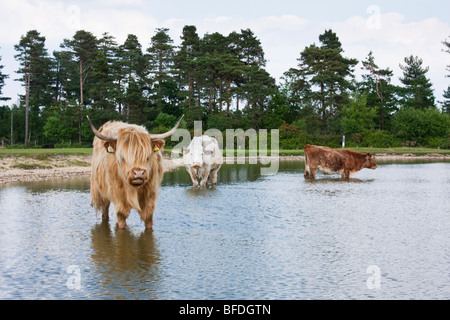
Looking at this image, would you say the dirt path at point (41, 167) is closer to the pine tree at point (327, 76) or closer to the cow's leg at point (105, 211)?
the cow's leg at point (105, 211)

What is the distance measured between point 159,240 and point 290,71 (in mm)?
61822

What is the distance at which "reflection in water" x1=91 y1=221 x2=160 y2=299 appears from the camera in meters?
6.00

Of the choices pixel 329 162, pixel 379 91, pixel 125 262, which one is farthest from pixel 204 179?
pixel 379 91

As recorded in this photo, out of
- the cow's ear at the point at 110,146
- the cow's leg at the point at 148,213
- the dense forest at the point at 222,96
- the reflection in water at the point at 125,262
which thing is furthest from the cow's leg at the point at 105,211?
the dense forest at the point at 222,96

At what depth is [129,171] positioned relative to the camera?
8062mm

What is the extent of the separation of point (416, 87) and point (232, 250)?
72480 mm

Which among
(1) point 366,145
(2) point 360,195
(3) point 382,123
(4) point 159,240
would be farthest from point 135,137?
(3) point 382,123

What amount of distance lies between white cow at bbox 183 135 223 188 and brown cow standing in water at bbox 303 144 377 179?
5.38m

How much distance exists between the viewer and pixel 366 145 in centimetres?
5822

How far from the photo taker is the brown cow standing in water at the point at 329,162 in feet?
71.7

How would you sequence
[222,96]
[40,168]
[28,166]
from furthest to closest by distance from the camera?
[222,96] < [40,168] < [28,166]

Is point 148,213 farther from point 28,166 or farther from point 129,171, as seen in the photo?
point 28,166

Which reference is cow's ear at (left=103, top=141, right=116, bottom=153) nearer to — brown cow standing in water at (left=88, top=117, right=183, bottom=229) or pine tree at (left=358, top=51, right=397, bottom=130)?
brown cow standing in water at (left=88, top=117, right=183, bottom=229)

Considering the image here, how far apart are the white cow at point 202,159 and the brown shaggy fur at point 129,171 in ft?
24.0
